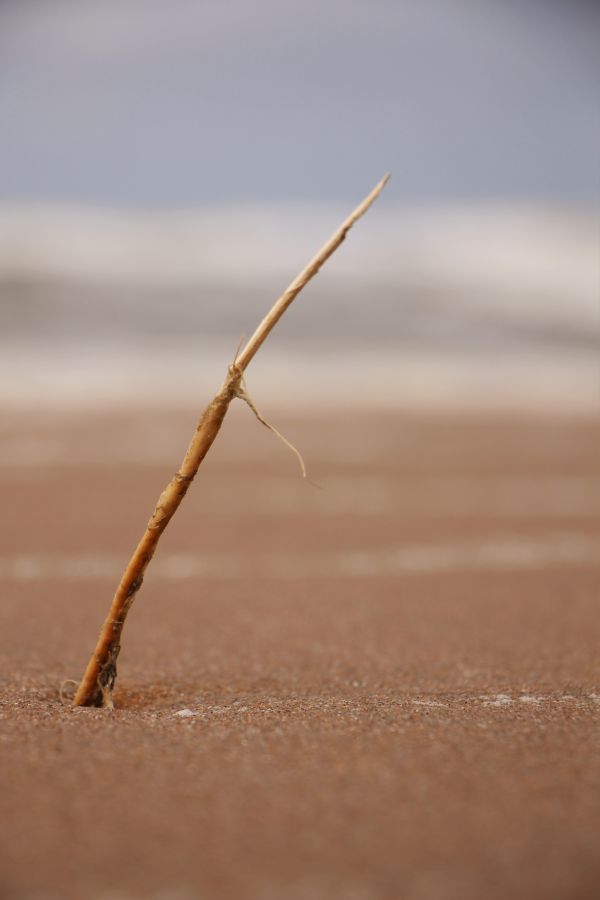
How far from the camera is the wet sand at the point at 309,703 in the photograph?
1619mm

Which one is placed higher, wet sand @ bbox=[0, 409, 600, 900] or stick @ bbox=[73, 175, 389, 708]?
stick @ bbox=[73, 175, 389, 708]

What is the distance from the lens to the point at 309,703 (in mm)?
2486

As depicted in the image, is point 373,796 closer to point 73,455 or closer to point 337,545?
point 337,545

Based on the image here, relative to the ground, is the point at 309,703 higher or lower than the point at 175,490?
lower

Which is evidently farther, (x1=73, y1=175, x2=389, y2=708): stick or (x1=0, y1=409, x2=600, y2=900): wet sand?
(x1=73, y1=175, x2=389, y2=708): stick

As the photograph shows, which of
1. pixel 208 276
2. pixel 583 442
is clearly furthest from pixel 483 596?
pixel 208 276

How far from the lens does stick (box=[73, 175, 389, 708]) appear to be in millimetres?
2303

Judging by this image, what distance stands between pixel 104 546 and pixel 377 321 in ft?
111

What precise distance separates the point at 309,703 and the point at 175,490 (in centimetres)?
61

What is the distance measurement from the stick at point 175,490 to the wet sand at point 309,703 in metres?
0.11

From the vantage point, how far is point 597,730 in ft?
7.30

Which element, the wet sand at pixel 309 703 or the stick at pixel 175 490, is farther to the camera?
the stick at pixel 175 490

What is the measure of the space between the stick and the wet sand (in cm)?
11

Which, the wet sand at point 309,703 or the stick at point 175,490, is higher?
the stick at point 175,490
